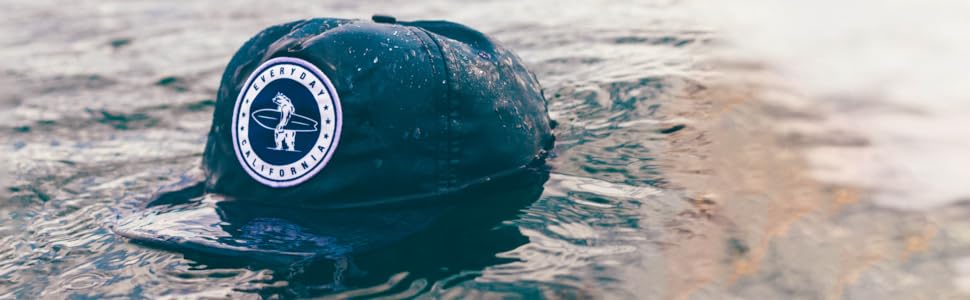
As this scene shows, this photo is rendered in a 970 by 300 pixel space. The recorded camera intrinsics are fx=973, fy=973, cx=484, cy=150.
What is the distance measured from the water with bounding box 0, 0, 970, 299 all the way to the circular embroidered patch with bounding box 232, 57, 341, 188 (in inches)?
15.9

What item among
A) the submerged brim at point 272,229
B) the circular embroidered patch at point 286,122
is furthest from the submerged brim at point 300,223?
the circular embroidered patch at point 286,122

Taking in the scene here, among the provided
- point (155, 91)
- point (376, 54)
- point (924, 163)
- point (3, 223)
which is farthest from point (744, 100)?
point (155, 91)

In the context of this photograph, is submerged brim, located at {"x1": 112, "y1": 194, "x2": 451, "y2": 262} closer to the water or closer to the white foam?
the water

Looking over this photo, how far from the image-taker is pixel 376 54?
3.11 m

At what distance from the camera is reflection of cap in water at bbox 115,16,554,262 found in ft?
10.0

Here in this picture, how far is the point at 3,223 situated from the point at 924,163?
3.32m

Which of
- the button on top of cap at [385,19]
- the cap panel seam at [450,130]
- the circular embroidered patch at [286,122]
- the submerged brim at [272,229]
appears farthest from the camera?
the button on top of cap at [385,19]

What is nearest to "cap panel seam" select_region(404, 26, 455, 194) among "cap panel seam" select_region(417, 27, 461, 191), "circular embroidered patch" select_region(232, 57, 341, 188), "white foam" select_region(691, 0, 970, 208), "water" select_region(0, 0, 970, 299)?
"cap panel seam" select_region(417, 27, 461, 191)

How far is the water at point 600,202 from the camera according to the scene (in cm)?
264

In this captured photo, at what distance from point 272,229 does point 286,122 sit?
34 centimetres

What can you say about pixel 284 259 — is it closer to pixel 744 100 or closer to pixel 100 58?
pixel 744 100

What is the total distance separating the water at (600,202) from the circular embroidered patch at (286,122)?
0.40 m

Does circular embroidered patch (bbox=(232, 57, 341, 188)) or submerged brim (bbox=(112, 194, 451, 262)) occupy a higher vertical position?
circular embroidered patch (bbox=(232, 57, 341, 188))

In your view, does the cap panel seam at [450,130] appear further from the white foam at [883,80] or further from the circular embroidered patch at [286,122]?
the white foam at [883,80]
